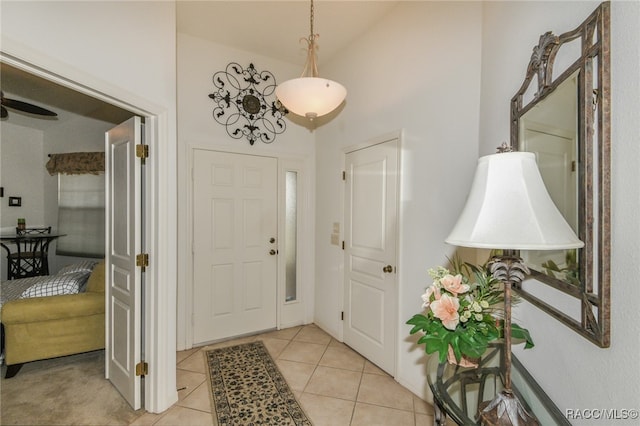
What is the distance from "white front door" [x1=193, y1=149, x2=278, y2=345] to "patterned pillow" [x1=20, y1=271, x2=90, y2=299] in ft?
3.24

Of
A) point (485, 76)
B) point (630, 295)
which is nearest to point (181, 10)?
point (485, 76)

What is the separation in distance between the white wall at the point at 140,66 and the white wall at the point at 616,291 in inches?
81.6

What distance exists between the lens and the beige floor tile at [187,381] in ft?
7.45

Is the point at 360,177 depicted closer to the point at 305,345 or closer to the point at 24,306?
the point at 305,345

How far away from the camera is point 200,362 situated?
2711mm

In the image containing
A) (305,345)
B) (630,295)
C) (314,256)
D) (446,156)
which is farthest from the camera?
(314,256)

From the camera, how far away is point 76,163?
418 cm

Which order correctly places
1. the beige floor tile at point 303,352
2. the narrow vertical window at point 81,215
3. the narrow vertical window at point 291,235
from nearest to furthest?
the beige floor tile at point 303,352
the narrow vertical window at point 291,235
the narrow vertical window at point 81,215

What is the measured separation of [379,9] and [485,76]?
1.25 m

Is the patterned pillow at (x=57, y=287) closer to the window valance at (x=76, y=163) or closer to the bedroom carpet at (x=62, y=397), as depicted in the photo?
the bedroom carpet at (x=62, y=397)

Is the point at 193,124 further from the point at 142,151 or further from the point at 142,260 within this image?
the point at 142,260

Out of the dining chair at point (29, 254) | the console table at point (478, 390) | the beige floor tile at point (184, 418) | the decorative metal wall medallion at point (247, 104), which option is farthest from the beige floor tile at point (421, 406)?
the dining chair at point (29, 254)

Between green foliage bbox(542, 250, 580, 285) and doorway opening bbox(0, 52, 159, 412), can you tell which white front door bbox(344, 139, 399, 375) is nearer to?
green foliage bbox(542, 250, 580, 285)

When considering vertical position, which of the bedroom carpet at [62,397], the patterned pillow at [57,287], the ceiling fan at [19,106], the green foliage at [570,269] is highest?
the ceiling fan at [19,106]
